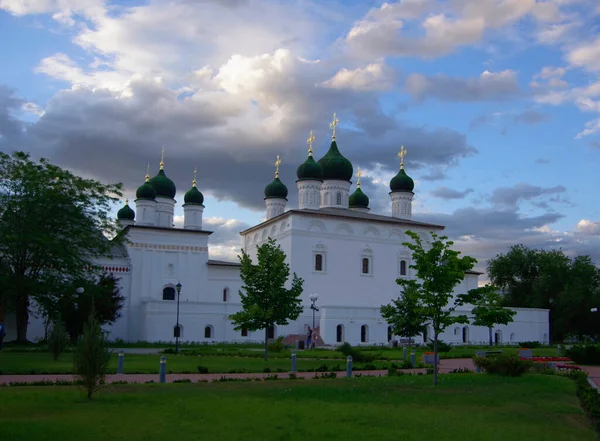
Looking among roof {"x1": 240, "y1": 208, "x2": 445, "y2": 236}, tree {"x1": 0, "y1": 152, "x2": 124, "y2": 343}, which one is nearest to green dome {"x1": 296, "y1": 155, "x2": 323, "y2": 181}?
roof {"x1": 240, "y1": 208, "x2": 445, "y2": 236}

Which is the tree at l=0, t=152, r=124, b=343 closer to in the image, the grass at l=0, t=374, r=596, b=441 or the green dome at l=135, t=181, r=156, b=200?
the green dome at l=135, t=181, r=156, b=200

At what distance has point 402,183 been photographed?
52094 millimetres

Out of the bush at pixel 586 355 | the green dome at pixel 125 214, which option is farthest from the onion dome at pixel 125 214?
the bush at pixel 586 355

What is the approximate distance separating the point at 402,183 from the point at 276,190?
10.7 m

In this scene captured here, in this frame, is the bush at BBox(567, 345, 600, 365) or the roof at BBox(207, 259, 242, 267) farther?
the roof at BBox(207, 259, 242, 267)

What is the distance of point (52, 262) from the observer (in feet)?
99.9

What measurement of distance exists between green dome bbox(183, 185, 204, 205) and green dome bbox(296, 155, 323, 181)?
8194 mm

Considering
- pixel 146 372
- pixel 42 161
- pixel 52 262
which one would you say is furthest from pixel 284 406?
pixel 42 161

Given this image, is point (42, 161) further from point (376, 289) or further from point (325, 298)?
point (376, 289)

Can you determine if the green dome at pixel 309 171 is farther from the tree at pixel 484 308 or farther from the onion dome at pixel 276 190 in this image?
the tree at pixel 484 308

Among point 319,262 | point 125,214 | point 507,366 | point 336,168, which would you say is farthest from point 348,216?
point 507,366

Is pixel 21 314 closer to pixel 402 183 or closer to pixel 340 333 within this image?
pixel 340 333

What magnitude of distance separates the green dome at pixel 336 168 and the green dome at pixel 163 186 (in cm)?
1227

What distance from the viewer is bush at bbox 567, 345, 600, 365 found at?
24422 millimetres
